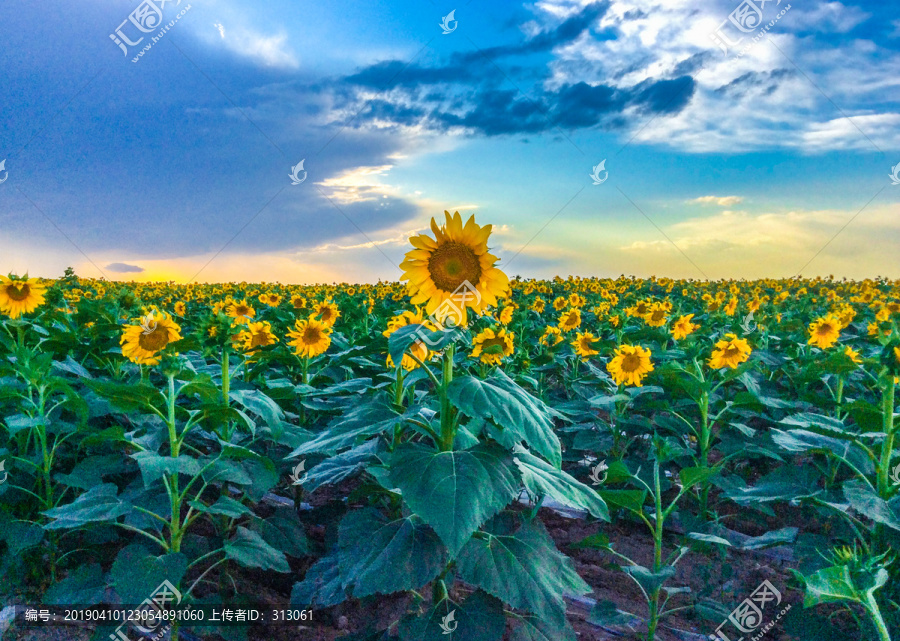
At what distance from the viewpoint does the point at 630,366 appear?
518cm

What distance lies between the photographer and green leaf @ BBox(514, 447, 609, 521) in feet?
7.26

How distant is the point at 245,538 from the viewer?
3.07 m

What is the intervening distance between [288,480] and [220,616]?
1.46 meters

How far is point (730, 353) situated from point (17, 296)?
6.75m

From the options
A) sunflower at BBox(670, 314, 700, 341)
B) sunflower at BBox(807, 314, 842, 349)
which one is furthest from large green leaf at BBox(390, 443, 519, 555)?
sunflower at BBox(807, 314, 842, 349)

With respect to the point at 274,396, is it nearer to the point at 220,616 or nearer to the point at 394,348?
the point at 220,616

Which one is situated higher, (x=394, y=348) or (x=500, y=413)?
(x=394, y=348)

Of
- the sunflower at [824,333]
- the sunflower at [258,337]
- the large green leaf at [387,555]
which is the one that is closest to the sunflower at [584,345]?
the sunflower at [824,333]

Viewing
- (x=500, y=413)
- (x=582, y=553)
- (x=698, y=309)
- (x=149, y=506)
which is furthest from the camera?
(x=698, y=309)

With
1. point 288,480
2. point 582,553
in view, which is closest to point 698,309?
point 582,553

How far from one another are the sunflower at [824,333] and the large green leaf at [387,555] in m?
5.76

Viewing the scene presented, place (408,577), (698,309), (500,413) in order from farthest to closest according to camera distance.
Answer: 1. (698,309)
2. (408,577)
3. (500,413)

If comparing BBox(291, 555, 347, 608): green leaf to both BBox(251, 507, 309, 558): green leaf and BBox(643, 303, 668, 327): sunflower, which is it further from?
BBox(643, 303, 668, 327): sunflower

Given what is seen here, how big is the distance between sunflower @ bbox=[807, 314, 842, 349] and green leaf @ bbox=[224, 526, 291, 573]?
5.98 m
